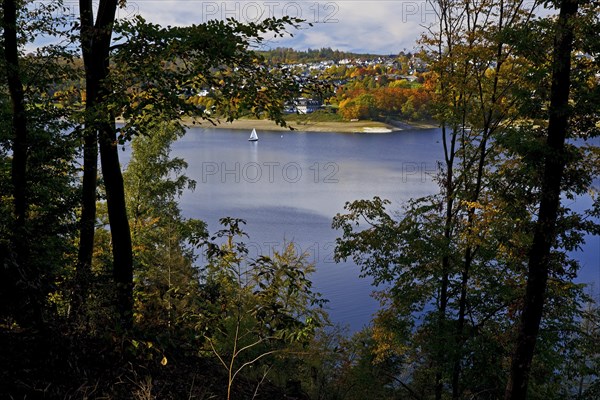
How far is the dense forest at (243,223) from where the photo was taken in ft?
16.3

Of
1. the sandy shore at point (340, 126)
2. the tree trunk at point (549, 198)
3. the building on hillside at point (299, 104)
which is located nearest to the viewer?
the building on hillside at point (299, 104)

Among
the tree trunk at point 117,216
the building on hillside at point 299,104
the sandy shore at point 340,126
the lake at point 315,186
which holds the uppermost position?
the sandy shore at point 340,126

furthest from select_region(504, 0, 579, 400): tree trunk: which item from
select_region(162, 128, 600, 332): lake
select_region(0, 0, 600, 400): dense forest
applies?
select_region(162, 128, 600, 332): lake

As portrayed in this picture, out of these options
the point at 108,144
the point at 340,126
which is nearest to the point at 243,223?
the point at 108,144

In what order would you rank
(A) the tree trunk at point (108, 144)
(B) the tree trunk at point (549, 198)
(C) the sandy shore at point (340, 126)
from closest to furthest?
(A) the tree trunk at point (108, 144) → (B) the tree trunk at point (549, 198) → (C) the sandy shore at point (340, 126)

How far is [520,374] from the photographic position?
8.76 metres

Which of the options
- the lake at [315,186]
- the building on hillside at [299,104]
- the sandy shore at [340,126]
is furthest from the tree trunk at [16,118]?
the sandy shore at [340,126]

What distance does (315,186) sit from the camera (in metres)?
50.8

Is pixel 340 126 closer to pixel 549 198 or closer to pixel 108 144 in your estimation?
pixel 549 198

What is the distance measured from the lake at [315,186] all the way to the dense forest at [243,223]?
3145 mm

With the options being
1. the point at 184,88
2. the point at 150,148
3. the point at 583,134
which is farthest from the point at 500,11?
the point at 150,148

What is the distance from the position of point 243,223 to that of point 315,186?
45.0m

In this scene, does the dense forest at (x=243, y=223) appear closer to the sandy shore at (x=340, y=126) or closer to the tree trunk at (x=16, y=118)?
the tree trunk at (x=16, y=118)

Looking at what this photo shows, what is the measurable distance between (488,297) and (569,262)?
2.96 m
